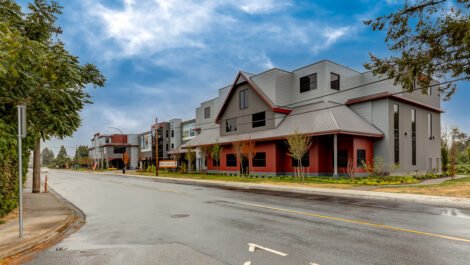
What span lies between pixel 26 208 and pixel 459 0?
61.8ft

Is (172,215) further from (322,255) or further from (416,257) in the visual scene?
(416,257)

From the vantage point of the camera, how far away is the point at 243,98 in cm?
3656

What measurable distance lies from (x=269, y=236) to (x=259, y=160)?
2565 cm

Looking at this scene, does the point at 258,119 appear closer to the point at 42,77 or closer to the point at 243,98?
the point at 243,98

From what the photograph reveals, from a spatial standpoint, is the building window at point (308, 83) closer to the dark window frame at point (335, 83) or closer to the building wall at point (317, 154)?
the dark window frame at point (335, 83)

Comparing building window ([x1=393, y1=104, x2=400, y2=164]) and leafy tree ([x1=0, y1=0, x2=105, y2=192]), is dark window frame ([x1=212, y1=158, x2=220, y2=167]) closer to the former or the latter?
building window ([x1=393, y1=104, x2=400, y2=164])

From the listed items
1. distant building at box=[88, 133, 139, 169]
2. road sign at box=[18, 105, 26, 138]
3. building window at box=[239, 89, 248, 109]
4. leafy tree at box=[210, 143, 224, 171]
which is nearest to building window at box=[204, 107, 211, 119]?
leafy tree at box=[210, 143, 224, 171]

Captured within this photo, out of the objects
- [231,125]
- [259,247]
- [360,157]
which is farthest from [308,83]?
[259,247]

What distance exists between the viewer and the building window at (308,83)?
32.1 metres

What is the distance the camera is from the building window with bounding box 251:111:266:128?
33.7m

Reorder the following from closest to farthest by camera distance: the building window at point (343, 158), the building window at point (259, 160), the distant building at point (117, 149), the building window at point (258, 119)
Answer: the building window at point (343, 158) < the building window at point (259, 160) < the building window at point (258, 119) < the distant building at point (117, 149)

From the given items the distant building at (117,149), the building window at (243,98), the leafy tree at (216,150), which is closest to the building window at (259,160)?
the leafy tree at (216,150)

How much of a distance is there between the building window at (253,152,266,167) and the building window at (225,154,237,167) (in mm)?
3544

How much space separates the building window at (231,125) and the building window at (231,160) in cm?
328
